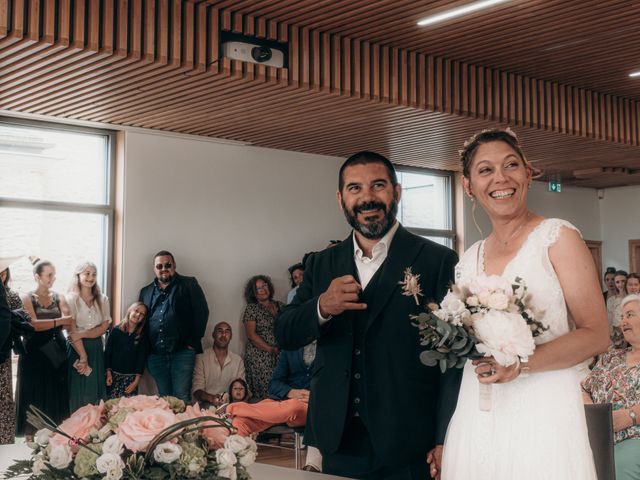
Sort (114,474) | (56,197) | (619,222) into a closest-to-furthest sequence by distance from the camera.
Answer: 1. (114,474)
2. (56,197)
3. (619,222)

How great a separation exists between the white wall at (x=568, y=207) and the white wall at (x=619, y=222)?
15 centimetres

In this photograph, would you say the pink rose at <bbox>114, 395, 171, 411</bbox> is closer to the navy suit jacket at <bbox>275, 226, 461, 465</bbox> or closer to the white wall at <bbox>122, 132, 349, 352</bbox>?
the navy suit jacket at <bbox>275, 226, 461, 465</bbox>

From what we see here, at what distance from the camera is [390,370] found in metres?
2.58

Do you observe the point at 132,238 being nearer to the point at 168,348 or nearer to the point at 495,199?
the point at 168,348

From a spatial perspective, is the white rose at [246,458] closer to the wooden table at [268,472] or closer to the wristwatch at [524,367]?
the wooden table at [268,472]

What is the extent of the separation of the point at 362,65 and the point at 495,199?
5613 mm

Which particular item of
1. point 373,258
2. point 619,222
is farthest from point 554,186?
point 373,258

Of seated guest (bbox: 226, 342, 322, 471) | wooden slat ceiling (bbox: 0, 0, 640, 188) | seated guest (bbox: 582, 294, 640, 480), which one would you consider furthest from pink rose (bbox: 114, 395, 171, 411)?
wooden slat ceiling (bbox: 0, 0, 640, 188)

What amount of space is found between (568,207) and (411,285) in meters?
13.0

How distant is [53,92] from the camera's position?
24.8 feet

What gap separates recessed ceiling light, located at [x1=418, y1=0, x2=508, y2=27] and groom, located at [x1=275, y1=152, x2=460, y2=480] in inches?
171

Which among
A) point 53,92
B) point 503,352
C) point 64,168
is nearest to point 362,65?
point 53,92

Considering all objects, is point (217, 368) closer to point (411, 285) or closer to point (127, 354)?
point (127, 354)

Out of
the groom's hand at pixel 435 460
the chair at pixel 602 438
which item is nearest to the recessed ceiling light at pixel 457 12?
the chair at pixel 602 438
